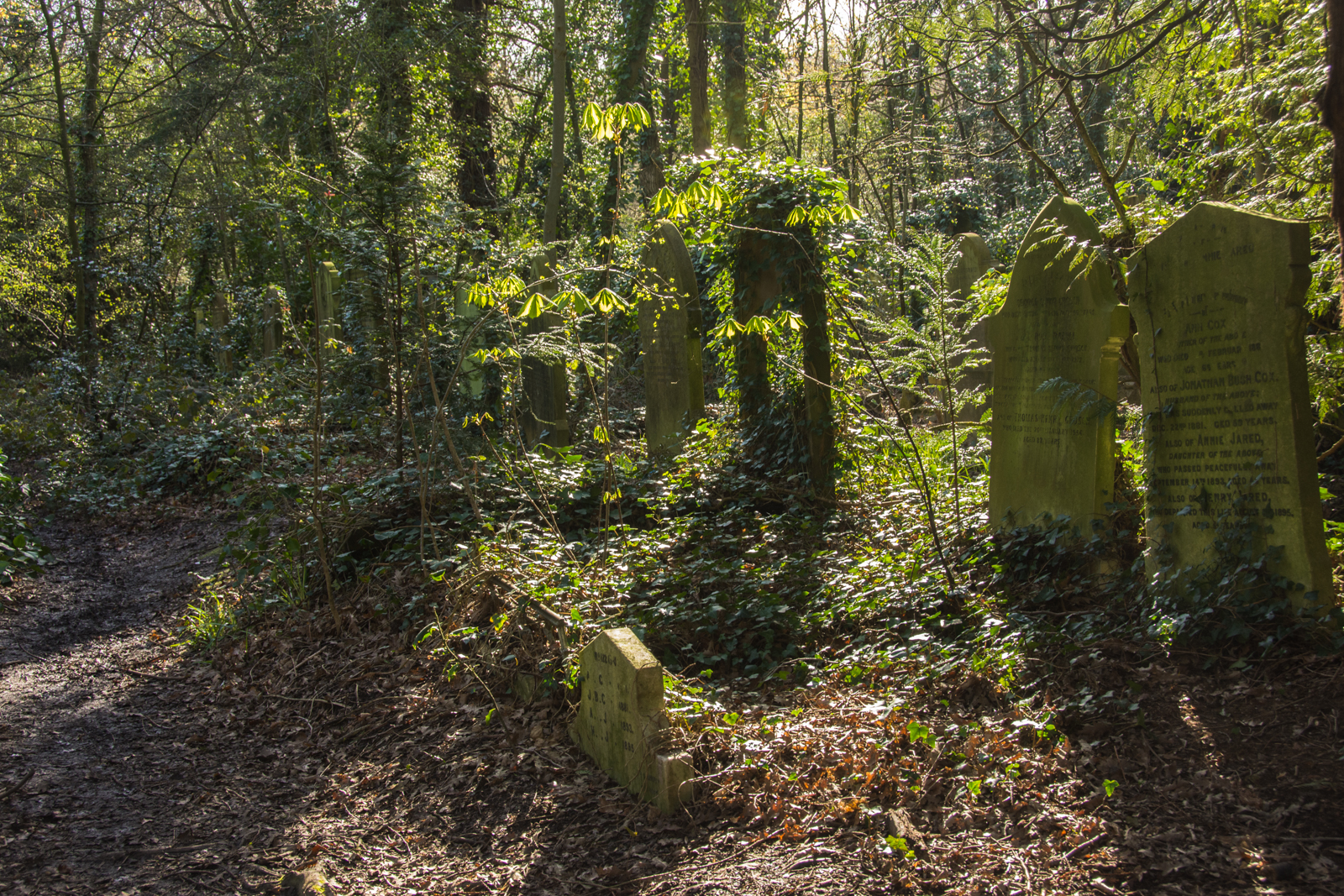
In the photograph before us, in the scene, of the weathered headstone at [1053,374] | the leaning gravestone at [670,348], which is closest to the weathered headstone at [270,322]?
the leaning gravestone at [670,348]

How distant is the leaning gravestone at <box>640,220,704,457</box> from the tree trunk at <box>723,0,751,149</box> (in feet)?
17.6

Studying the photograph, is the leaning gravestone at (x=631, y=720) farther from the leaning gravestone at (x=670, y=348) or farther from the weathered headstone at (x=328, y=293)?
the weathered headstone at (x=328, y=293)

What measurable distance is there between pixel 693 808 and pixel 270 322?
1444cm

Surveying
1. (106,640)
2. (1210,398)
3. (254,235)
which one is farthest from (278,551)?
(254,235)

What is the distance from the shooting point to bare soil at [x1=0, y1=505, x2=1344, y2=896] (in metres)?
2.55

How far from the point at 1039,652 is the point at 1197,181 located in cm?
388

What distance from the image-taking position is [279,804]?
144 inches

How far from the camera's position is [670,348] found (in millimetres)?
8680

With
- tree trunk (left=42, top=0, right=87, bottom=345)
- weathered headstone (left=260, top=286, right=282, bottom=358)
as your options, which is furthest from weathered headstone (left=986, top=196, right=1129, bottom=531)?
tree trunk (left=42, top=0, right=87, bottom=345)

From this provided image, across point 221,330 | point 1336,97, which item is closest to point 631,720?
point 1336,97

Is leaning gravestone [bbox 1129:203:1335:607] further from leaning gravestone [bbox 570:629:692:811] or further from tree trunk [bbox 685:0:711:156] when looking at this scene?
tree trunk [bbox 685:0:711:156]

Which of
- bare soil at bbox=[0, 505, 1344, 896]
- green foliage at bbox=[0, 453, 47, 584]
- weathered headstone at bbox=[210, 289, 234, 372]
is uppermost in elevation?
weathered headstone at bbox=[210, 289, 234, 372]

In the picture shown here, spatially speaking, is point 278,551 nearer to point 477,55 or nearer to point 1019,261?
point 1019,261

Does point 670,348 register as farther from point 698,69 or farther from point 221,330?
point 221,330
